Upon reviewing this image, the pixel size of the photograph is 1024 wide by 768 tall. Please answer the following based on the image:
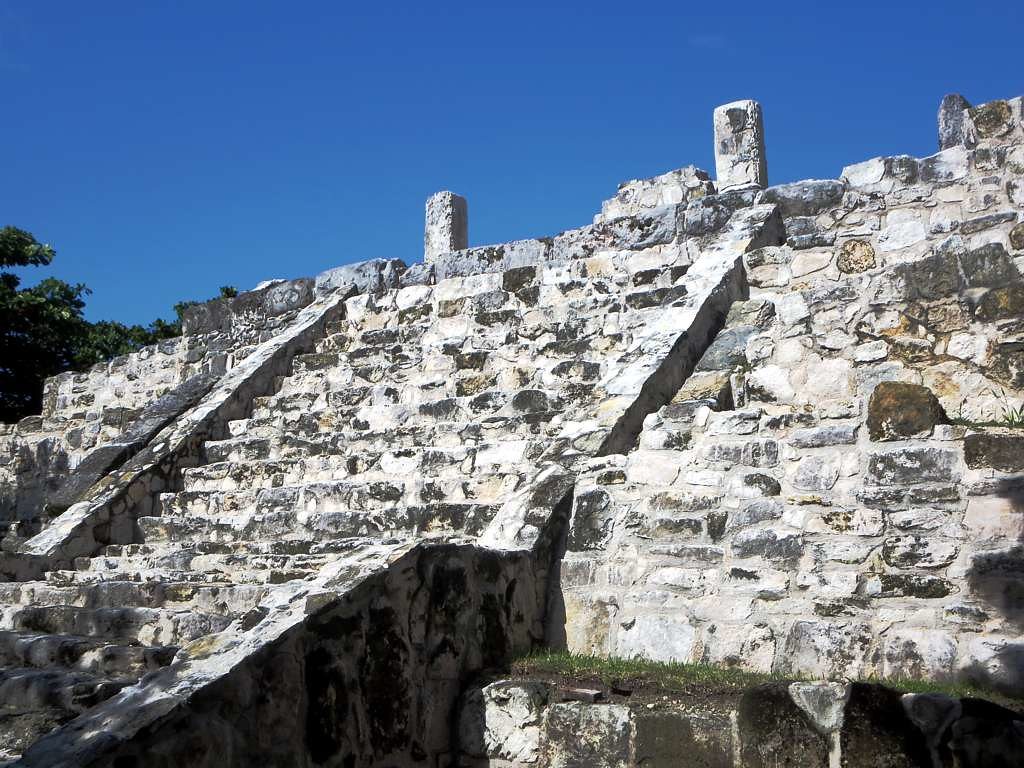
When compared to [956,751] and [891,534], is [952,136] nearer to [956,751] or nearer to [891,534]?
[891,534]

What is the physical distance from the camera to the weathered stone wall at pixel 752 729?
300 cm

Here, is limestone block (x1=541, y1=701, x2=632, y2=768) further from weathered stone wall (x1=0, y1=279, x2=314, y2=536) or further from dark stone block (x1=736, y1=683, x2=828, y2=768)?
weathered stone wall (x1=0, y1=279, x2=314, y2=536)

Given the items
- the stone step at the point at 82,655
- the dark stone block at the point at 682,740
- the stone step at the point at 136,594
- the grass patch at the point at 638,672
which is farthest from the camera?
the stone step at the point at 136,594

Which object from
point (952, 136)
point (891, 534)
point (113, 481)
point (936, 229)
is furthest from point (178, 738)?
point (952, 136)

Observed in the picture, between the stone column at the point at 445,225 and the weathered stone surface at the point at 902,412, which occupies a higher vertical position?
the stone column at the point at 445,225

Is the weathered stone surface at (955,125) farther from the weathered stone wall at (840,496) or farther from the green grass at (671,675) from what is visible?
the green grass at (671,675)

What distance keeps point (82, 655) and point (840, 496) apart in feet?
11.0

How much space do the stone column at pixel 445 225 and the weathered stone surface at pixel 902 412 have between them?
880cm

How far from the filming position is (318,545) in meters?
5.52

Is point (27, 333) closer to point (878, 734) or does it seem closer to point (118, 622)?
point (118, 622)

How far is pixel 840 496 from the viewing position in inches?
163

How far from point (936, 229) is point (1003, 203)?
0.40 metres

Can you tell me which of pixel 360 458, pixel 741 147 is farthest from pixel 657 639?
pixel 741 147

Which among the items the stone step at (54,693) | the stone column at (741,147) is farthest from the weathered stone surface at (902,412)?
the stone column at (741,147)
